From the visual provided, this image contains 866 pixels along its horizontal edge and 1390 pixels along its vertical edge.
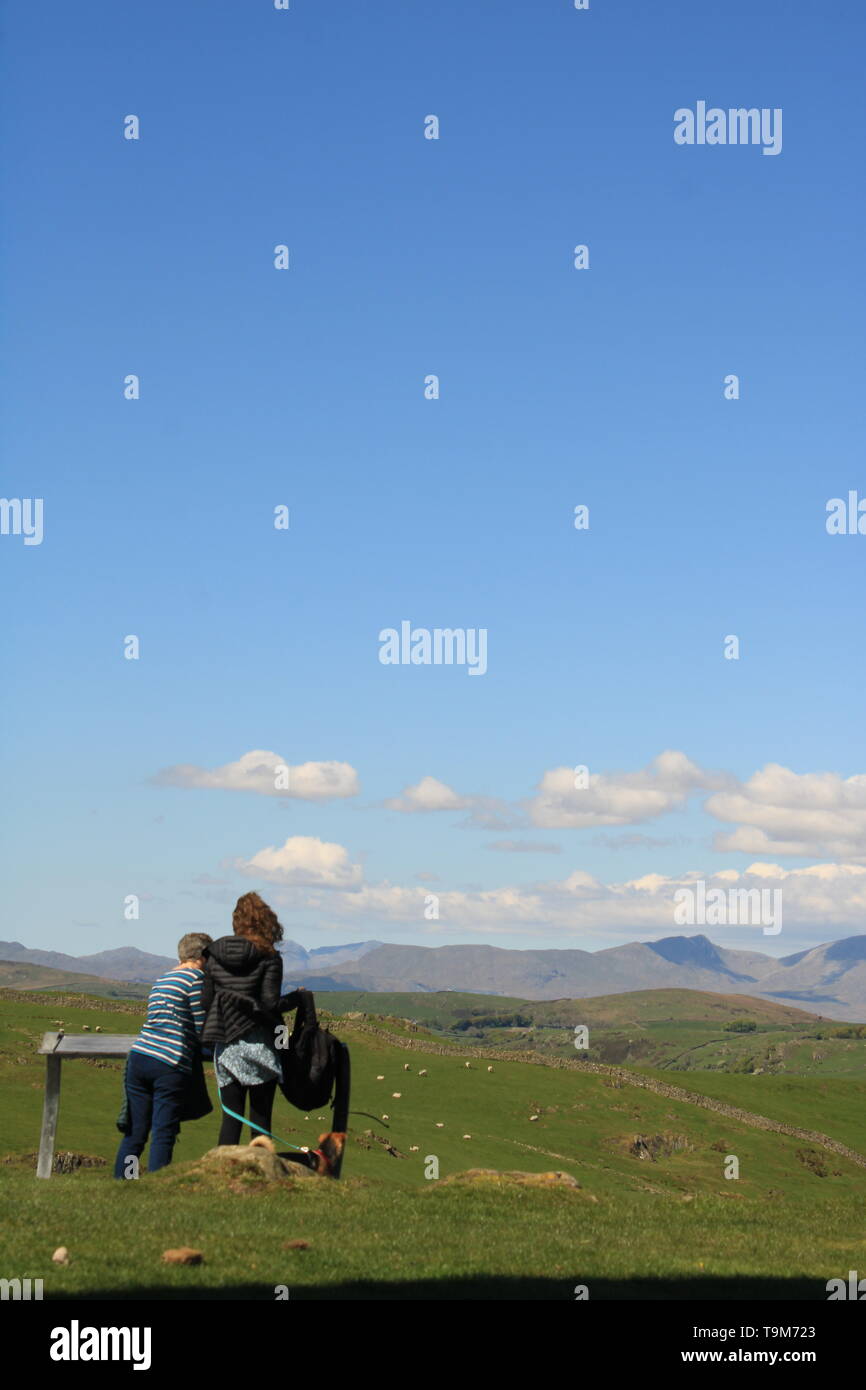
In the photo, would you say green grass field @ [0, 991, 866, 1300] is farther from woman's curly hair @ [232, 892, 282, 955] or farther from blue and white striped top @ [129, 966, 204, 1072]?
woman's curly hair @ [232, 892, 282, 955]

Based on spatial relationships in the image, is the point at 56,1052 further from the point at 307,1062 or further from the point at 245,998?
the point at 307,1062

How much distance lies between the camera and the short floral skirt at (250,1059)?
16109 millimetres

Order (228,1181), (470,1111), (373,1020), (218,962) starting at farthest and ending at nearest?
(373,1020)
(470,1111)
(218,962)
(228,1181)

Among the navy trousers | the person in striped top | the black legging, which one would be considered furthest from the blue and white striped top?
the black legging

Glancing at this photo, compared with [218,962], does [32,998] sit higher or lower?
lower

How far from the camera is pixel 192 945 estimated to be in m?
16.5

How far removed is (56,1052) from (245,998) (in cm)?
336

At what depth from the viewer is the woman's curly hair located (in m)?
16.1

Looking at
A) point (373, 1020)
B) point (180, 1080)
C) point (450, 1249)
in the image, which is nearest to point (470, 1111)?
point (373, 1020)

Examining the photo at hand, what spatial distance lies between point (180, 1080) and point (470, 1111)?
34315mm

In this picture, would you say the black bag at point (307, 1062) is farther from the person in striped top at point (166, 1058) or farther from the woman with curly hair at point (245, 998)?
the person in striped top at point (166, 1058)

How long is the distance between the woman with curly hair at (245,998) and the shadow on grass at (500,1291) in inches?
224
